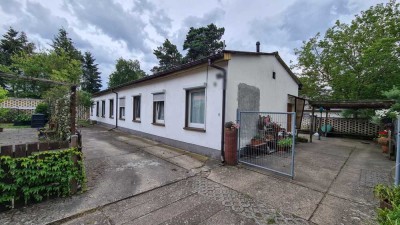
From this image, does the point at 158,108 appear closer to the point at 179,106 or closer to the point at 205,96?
the point at 179,106

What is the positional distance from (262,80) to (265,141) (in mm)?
2467

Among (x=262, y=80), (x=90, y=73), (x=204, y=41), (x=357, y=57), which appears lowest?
(x=262, y=80)

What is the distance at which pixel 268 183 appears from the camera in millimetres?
3885

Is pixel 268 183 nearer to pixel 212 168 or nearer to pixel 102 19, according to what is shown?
pixel 212 168

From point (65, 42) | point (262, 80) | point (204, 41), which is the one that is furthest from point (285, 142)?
point (65, 42)

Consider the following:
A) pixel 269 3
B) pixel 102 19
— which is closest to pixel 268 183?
pixel 269 3

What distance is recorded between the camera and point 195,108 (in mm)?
6457

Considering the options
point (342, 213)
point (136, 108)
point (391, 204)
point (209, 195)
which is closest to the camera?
point (391, 204)

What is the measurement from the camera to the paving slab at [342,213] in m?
2.56

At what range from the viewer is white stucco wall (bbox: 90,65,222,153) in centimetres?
551

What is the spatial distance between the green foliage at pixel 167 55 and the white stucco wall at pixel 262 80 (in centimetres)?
2181

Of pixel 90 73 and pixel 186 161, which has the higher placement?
pixel 90 73

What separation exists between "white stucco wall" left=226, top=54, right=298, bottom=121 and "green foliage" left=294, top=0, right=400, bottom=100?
235 inches

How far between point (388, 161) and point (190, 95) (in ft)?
22.6
